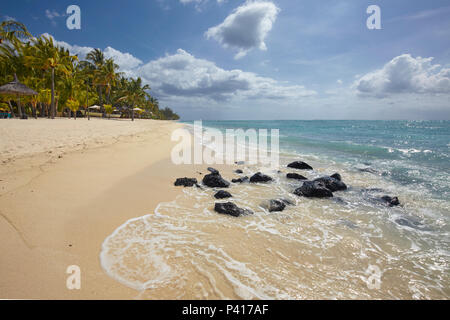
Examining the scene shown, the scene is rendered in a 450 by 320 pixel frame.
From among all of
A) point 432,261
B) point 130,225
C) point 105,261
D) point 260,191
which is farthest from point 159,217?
point 432,261

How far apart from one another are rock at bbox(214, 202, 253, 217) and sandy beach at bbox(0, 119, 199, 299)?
147cm

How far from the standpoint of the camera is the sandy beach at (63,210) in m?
2.29

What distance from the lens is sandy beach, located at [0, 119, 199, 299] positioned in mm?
2289

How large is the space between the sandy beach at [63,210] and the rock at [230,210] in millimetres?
1473

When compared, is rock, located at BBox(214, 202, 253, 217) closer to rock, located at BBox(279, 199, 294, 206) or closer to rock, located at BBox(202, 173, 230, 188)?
rock, located at BBox(279, 199, 294, 206)

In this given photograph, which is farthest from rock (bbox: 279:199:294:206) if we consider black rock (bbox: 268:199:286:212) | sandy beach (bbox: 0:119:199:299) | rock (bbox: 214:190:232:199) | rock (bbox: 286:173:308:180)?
sandy beach (bbox: 0:119:199:299)

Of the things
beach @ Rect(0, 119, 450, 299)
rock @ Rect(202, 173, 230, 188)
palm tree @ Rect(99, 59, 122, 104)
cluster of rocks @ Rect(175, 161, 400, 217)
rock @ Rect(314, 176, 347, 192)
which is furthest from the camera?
palm tree @ Rect(99, 59, 122, 104)

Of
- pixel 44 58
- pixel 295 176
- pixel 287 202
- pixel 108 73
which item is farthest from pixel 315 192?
pixel 108 73

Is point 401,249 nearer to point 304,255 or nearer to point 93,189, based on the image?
point 304,255

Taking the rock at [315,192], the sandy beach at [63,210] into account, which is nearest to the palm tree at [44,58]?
the sandy beach at [63,210]

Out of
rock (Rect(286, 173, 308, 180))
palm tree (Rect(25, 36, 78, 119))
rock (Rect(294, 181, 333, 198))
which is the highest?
palm tree (Rect(25, 36, 78, 119))

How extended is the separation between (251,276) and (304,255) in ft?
3.64

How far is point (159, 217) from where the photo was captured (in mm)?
4168

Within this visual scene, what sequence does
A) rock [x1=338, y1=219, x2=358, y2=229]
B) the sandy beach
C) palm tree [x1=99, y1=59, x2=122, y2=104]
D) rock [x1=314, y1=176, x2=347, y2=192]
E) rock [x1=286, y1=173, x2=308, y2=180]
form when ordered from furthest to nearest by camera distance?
palm tree [x1=99, y1=59, x2=122, y2=104] → rock [x1=286, y1=173, x2=308, y2=180] → rock [x1=314, y1=176, x2=347, y2=192] → rock [x1=338, y1=219, x2=358, y2=229] → the sandy beach
